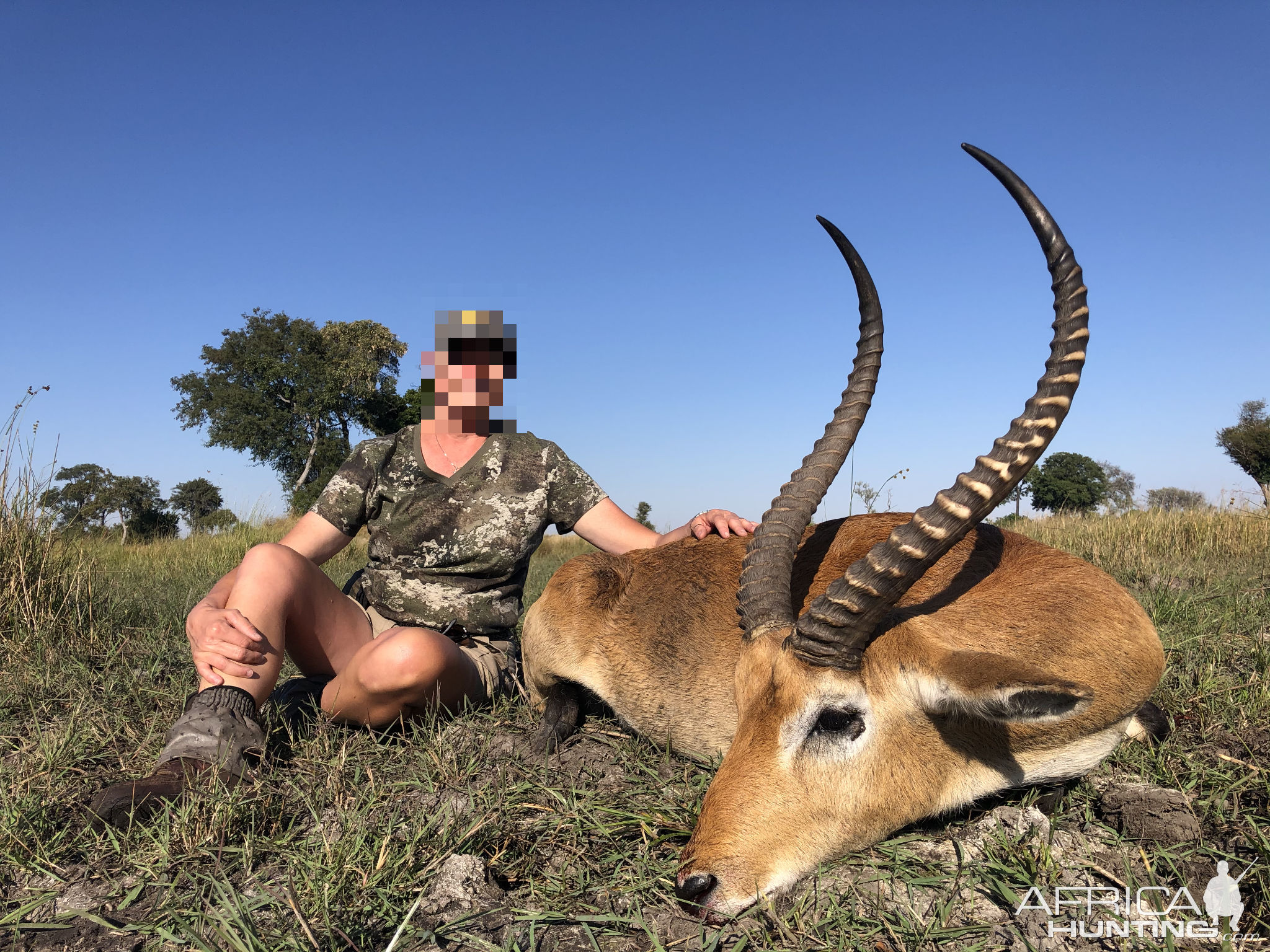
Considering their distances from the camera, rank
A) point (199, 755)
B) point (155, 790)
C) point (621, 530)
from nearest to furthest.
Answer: point (155, 790), point (199, 755), point (621, 530)

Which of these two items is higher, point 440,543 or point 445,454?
point 445,454

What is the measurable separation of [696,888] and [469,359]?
117 inches

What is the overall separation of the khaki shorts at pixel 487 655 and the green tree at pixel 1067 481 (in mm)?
41572

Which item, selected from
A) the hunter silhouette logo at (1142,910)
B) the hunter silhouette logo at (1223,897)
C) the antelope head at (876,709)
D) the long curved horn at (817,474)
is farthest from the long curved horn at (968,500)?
the hunter silhouette logo at (1223,897)

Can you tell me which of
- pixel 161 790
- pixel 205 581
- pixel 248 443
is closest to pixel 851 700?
pixel 161 790

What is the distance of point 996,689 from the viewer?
2.29 m

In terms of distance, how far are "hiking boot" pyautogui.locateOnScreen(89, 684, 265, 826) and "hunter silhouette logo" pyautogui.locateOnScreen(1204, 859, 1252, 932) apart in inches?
132

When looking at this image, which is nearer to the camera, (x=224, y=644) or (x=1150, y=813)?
(x=1150, y=813)

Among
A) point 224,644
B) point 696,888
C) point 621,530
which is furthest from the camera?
point 621,530

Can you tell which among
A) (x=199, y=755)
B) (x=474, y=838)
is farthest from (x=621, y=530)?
(x=199, y=755)

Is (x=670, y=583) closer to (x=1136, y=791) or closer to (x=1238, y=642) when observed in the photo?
(x=1136, y=791)

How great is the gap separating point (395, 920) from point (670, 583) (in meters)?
2.16

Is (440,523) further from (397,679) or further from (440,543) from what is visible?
(397,679)

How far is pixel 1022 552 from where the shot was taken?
133 inches
